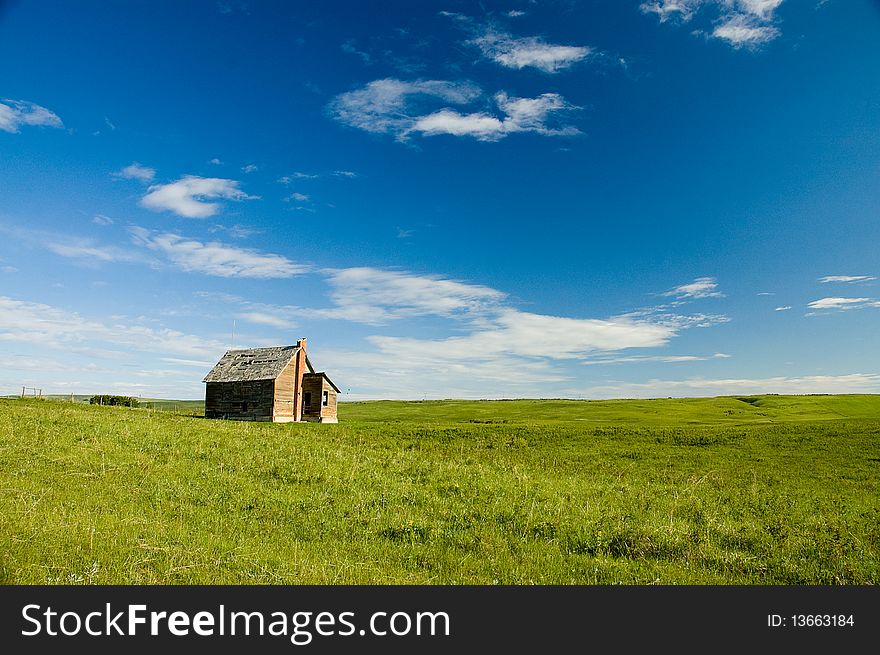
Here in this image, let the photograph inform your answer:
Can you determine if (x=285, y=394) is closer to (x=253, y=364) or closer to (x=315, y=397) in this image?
(x=315, y=397)

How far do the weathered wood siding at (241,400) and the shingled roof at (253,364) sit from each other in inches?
27.0

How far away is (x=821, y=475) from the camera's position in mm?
25062

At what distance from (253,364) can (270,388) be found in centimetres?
539

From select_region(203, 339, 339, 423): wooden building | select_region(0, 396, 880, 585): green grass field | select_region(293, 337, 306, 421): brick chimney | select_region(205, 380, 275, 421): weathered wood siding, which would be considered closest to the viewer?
select_region(0, 396, 880, 585): green grass field

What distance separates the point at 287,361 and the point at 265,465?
4681cm

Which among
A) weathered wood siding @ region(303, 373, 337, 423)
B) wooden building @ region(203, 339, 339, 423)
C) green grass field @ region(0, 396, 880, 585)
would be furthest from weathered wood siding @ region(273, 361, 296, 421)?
green grass field @ region(0, 396, 880, 585)

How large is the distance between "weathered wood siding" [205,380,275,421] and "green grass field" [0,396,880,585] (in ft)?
122

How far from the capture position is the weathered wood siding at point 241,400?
6338cm

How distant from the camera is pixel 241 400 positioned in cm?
6519

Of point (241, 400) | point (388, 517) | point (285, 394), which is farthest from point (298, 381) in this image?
point (388, 517)

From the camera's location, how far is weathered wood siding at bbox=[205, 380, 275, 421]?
2495 inches

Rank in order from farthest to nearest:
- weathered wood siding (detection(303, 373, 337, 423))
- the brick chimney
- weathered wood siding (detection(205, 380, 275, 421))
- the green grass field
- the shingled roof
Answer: weathered wood siding (detection(303, 373, 337, 423)) → the brick chimney → the shingled roof → weathered wood siding (detection(205, 380, 275, 421)) → the green grass field

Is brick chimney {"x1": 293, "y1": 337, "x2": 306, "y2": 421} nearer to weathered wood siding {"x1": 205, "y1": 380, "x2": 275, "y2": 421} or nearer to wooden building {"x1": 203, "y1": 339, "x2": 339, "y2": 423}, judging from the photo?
wooden building {"x1": 203, "y1": 339, "x2": 339, "y2": 423}

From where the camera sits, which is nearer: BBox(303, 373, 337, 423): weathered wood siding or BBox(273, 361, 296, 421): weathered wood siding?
BBox(273, 361, 296, 421): weathered wood siding
